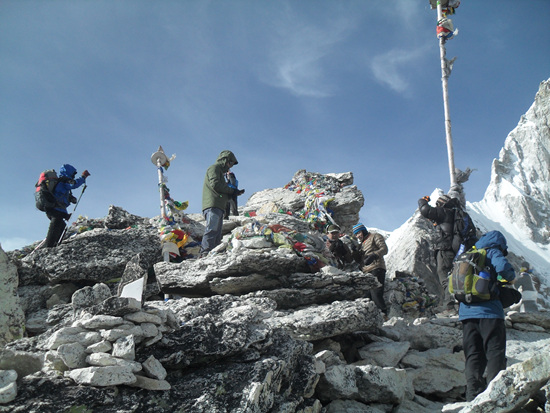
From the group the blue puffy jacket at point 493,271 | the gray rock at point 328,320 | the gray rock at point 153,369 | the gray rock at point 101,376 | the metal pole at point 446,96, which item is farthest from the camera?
the metal pole at point 446,96

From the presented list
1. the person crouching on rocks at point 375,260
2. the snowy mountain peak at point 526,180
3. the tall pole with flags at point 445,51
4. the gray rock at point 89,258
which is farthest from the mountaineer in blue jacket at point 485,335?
the snowy mountain peak at point 526,180

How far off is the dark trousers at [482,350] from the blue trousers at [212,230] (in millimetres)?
6096

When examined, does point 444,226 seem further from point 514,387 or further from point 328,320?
point 514,387

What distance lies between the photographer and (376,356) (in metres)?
7.16

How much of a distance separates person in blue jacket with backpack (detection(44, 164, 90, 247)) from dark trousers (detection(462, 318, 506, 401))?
32.8 feet

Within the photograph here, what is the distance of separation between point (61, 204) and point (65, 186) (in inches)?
20.9

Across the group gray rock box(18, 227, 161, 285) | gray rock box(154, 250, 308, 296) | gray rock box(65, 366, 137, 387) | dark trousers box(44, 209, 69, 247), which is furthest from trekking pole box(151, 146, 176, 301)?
gray rock box(65, 366, 137, 387)

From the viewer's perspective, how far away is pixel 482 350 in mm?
5816

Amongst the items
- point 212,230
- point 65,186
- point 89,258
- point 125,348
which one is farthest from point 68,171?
point 125,348

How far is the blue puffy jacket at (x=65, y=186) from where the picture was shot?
10625 millimetres

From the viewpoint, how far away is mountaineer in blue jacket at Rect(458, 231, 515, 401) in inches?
220

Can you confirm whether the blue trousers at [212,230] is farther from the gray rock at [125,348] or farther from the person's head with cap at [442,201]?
the gray rock at [125,348]

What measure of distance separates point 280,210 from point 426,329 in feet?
25.0

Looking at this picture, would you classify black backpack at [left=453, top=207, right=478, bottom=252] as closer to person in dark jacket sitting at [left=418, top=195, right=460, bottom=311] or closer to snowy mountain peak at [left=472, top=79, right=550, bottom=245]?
person in dark jacket sitting at [left=418, top=195, right=460, bottom=311]
